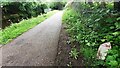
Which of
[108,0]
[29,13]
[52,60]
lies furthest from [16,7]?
[52,60]

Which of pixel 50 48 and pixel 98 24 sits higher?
pixel 98 24

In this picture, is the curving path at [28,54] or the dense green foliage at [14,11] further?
the dense green foliage at [14,11]

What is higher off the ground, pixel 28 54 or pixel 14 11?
pixel 28 54

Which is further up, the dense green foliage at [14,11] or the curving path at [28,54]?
the curving path at [28,54]

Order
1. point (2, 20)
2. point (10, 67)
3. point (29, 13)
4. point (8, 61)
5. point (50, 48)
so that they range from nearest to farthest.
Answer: point (10, 67), point (8, 61), point (50, 48), point (2, 20), point (29, 13)

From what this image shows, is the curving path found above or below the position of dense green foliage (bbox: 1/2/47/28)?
above

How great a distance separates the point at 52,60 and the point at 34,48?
1.81 meters

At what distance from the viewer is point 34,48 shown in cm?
727

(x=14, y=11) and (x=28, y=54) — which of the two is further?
(x=14, y=11)

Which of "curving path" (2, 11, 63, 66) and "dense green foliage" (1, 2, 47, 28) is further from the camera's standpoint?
"dense green foliage" (1, 2, 47, 28)

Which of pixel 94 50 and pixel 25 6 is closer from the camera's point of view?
pixel 94 50

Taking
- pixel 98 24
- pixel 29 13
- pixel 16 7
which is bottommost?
pixel 29 13

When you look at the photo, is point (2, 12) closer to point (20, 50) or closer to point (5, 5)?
point (5, 5)

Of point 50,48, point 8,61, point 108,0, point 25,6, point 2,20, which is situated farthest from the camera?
point 25,6
